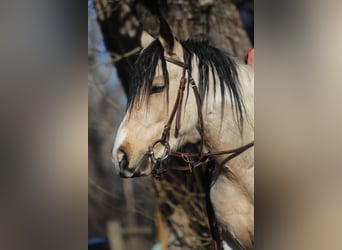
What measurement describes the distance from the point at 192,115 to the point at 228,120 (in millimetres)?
161

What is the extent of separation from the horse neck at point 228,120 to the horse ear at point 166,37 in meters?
0.23

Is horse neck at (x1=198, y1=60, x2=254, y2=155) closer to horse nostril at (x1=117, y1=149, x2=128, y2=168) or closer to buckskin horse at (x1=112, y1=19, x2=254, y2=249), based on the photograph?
buckskin horse at (x1=112, y1=19, x2=254, y2=249)

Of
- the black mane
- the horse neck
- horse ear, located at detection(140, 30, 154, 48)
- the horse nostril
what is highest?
horse ear, located at detection(140, 30, 154, 48)

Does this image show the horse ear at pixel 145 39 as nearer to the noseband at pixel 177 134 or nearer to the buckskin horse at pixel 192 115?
the buckskin horse at pixel 192 115

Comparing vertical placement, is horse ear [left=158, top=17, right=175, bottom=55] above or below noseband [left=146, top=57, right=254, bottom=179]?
above

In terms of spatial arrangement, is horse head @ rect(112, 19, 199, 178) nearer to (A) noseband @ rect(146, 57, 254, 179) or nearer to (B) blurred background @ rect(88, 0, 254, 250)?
(A) noseband @ rect(146, 57, 254, 179)

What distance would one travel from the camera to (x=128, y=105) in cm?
175

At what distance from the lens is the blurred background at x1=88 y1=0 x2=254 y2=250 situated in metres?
1.81

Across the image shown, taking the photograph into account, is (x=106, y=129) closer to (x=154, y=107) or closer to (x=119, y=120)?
(x=119, y=120)

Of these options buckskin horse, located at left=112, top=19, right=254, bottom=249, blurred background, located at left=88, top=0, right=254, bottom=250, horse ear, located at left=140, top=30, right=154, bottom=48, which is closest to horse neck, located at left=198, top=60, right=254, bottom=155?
buckskin horse, located at left=112, top=19, right=254, bottom=249

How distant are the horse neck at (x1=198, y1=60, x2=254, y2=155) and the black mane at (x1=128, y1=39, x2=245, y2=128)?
2 centimetres

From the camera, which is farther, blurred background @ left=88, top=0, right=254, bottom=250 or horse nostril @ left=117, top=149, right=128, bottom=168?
blurred background @ left=88, top=0, right=254, bottom=250

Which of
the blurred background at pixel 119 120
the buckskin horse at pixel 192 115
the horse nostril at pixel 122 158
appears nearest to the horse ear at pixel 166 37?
the buckskin horse at pixel 192 115

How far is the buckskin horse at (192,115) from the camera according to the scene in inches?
66.4
